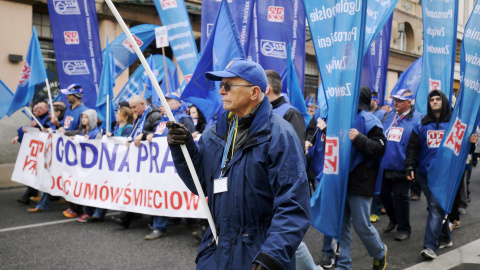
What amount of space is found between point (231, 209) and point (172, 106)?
473 centimetres

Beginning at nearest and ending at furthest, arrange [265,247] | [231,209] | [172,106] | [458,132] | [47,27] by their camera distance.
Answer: [265,247], [231,209], [458,132], [172,106], [47,27]

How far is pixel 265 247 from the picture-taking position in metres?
2.36

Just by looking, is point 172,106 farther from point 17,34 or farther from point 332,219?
point 17,34

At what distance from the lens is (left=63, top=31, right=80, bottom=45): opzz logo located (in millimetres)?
9562

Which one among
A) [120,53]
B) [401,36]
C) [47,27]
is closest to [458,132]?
[120,53]

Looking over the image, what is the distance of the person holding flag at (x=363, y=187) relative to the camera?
4.64 m

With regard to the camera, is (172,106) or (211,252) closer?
(211,252)

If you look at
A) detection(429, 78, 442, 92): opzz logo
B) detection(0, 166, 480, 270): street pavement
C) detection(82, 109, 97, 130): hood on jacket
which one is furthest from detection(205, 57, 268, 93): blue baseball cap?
detection(429, 78, 442, 92): opzz logo

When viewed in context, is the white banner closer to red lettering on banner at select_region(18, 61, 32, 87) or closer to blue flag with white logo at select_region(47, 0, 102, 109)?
red lettering on banner at select_region(18, 61, 32, 87)

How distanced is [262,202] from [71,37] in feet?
26.6

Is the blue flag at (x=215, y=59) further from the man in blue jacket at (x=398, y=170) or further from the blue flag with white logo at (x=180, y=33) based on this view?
the blue flag with white logo at (x=180, y=33)

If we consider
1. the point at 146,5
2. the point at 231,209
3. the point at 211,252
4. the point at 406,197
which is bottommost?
the point at 406,197

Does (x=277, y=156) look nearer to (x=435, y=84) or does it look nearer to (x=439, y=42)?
(x=435, y=84)

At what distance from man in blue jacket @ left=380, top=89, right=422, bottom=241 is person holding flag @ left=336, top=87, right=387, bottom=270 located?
73.5 inches
